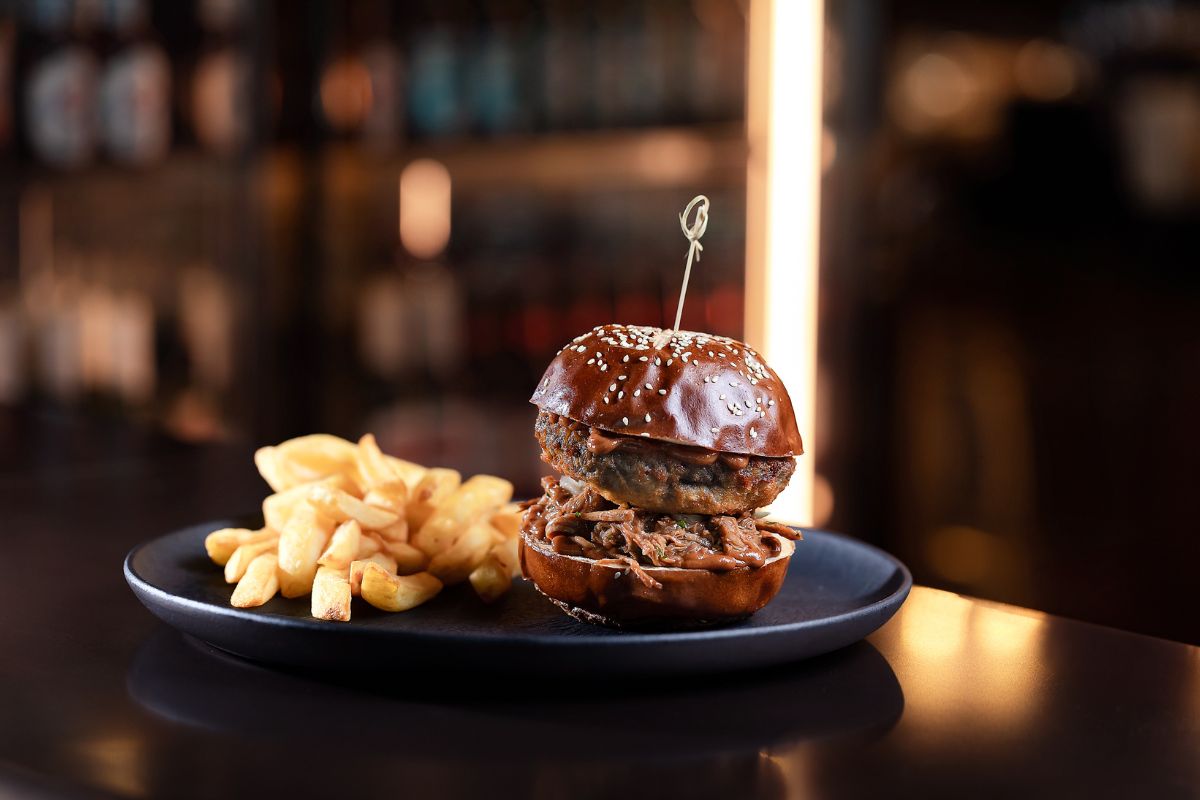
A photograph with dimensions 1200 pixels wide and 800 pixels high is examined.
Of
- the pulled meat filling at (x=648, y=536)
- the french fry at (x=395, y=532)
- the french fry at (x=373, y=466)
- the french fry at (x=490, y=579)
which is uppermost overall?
the french fry at (x=373, y=466)

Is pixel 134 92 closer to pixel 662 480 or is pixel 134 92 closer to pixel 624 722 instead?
pixel 662 480

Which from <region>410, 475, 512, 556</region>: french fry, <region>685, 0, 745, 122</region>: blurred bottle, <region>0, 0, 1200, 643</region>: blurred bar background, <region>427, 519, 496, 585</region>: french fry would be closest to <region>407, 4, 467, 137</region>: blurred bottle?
<region>0, 0, 1200, 643</region>: blurred bar background

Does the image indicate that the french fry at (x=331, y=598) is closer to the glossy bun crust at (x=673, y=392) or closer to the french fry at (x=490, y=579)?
the french fry at (x=490, y=579)

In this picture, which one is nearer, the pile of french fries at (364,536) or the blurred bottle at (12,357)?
the pile of french fries at (364,536)

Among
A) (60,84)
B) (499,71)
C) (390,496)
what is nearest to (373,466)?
(390,496)

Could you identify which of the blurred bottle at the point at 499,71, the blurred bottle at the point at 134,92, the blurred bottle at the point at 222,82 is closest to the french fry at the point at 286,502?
the blurred bottle at the point at 499,71

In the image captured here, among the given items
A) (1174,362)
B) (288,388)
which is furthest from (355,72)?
(1174,362)

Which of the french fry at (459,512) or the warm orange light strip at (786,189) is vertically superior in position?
the warm orange light strip at (786,189)
